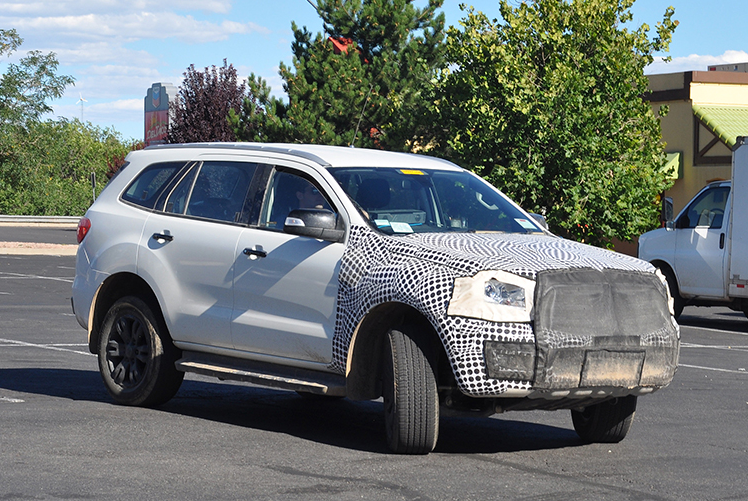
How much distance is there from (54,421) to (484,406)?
118 inches

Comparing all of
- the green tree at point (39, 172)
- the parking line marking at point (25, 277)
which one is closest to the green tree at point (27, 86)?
the green tree at point (39, 172)

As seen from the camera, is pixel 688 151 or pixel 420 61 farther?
pixel 420 61

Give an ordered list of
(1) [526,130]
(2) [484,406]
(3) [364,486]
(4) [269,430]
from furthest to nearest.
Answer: (1) [526,130] → (4) [269,430] → (2) [484,406] → (3) [364,486]

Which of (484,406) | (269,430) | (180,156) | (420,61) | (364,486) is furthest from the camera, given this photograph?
(420,61)

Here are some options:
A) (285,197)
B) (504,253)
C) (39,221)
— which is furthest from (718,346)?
(39,221)

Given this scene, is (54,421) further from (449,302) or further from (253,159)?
(449,302)

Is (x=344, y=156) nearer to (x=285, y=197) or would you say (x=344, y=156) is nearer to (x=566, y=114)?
(x=285, y=197)

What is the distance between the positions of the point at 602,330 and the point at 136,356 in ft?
12.0

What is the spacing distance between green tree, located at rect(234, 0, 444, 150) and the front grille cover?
93.1 ft

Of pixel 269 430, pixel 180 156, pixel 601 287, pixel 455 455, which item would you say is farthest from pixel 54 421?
pixel 601 287

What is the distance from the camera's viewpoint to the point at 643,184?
25156 mm

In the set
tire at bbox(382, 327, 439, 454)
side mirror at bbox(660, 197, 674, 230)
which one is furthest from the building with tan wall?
tire at bbox(382, 327, 439, 454)

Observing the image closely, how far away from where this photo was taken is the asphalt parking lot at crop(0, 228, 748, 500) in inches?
228

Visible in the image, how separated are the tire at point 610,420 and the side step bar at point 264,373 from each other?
1.66 m
